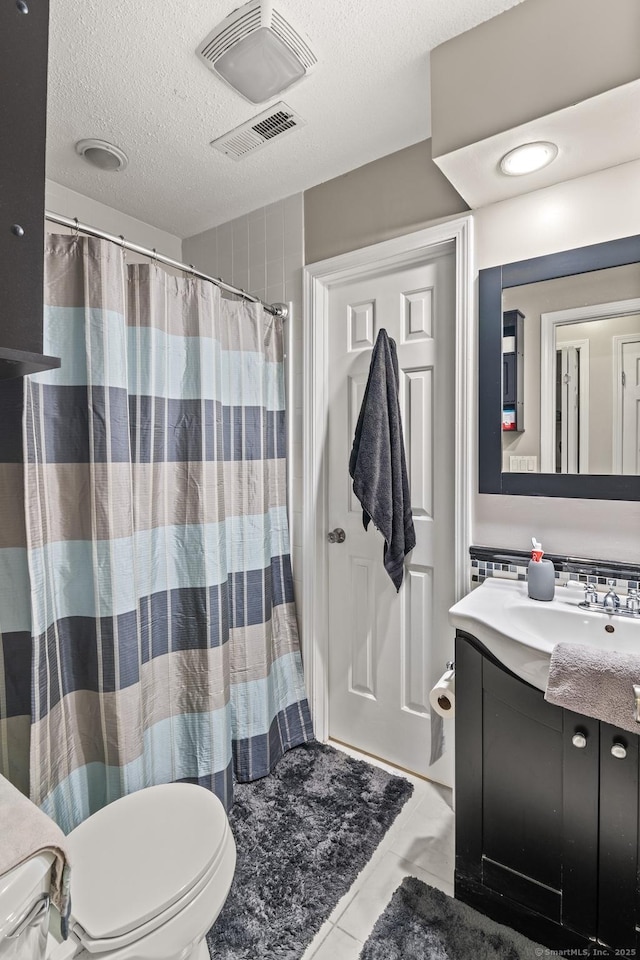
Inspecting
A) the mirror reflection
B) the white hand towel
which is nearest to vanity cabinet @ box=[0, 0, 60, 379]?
the white hand towel

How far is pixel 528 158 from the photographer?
4.32ft

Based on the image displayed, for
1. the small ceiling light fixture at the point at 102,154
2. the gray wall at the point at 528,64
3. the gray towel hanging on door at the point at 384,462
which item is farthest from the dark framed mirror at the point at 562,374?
the small ceiling light fixture at the point at 102,154

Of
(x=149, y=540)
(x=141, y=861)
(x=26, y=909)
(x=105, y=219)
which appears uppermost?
(x=105, y=219)

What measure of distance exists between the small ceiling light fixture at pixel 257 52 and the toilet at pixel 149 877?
1.93 metres

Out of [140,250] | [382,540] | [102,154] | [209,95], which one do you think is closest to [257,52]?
[209,95]

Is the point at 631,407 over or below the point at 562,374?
below

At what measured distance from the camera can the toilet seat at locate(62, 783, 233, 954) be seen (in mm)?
919

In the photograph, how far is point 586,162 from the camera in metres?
1.33

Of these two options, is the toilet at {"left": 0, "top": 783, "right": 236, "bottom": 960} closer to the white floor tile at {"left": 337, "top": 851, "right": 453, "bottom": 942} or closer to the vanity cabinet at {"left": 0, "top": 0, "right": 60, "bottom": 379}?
the white floor tile at {"left": 337, "top": 851, "right": 453, "bottom": 942}

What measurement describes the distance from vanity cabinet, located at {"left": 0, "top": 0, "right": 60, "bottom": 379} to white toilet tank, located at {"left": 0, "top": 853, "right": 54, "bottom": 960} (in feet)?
2.54

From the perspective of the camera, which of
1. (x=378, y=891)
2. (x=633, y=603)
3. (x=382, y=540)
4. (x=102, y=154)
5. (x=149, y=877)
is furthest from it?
(x=382, y=540)

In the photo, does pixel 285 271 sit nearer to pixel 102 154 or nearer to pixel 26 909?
pixel 102 154

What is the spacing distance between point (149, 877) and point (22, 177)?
1418 mm

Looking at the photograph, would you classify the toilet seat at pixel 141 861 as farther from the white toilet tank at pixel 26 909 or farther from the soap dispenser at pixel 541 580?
the soap dispenser at pixel 541 580
